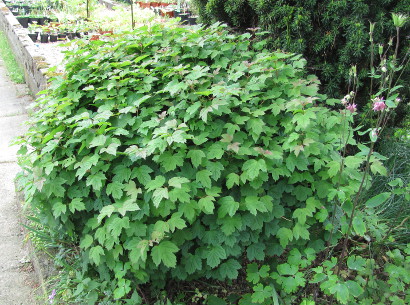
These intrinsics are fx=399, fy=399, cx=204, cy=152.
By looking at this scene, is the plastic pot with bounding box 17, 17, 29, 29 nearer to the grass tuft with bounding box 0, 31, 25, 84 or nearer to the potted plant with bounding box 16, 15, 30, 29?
the potted plant with bounding box 16, 15, 30, 29

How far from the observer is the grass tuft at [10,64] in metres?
7.03

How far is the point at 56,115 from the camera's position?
2.48m

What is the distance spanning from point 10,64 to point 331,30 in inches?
268

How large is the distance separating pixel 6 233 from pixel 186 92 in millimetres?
1985

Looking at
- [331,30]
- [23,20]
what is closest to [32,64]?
[331,30]

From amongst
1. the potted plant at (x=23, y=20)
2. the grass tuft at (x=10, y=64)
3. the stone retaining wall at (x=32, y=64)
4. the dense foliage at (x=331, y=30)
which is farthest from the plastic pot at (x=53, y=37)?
the dense foliage at (x=331, y=30)

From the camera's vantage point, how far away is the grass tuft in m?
7.03

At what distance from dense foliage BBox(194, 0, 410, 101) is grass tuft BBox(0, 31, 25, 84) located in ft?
16.8

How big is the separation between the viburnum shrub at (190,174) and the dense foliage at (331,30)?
29.2 inches

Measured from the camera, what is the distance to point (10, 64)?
7828 millimetres

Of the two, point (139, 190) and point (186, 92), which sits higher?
point (186, 92)

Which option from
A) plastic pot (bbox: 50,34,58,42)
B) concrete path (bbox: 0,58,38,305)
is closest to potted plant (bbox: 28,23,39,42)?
plastic pot (bbox: 50,34,58,42)

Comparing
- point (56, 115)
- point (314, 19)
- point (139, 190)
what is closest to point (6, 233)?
point (56, 115)

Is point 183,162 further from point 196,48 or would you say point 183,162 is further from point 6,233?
point 6,233
